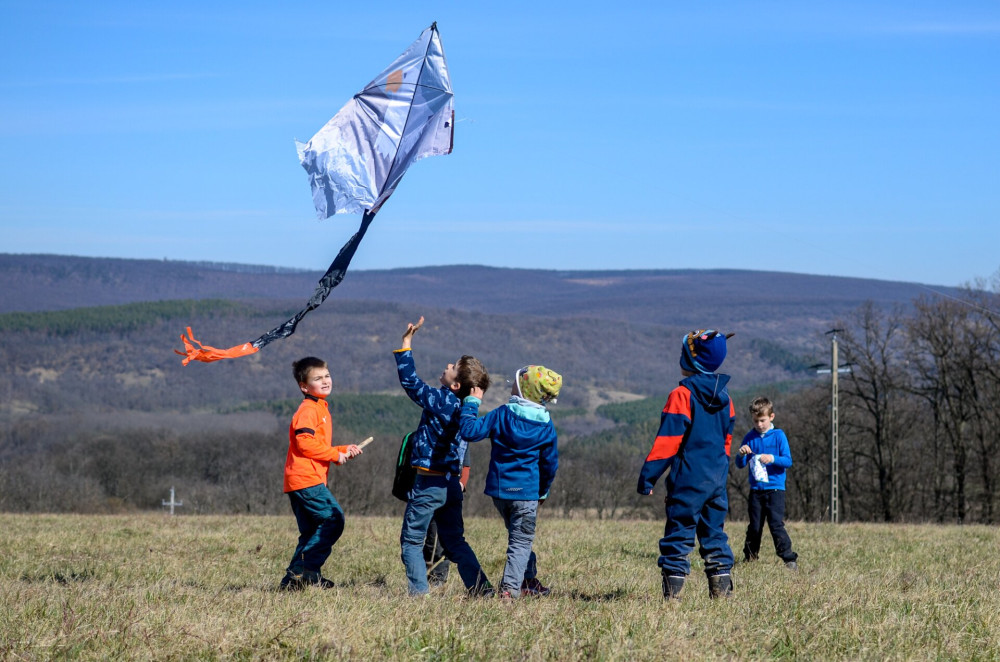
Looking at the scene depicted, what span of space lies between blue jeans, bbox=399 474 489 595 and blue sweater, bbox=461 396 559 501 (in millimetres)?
418

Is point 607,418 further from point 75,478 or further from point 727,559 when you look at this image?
point 727,559

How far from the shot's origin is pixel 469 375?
7.59 m

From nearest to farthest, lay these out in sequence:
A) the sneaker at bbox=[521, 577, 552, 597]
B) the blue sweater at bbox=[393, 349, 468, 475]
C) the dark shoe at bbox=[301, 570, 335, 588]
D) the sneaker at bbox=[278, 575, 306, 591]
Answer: the blue sweater at bbox=[393, 349, 468, 475]
the sneaker at bbox=[521, 577, 552, 597]
the sneaker at bbox=[278, 575, 306, 591]
the dark shoe at bbox=[301, 570, 335, 588]

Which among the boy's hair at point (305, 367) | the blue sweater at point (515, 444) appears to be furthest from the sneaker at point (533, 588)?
the boy's hair at point (305, 367)

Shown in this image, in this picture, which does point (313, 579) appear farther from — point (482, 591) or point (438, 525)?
point (482, 591)

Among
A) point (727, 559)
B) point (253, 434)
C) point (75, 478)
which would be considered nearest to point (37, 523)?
point (727, 559)

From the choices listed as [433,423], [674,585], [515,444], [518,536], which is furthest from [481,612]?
[433,423]

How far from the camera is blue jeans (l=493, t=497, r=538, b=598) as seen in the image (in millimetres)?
7273

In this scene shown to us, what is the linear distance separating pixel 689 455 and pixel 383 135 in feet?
11.2

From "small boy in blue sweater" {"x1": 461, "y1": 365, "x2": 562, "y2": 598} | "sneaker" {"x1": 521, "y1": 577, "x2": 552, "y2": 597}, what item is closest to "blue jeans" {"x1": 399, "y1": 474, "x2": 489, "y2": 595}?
"sneaker" {"x1": 521, "y1": 577, "x2": 552, "y2": 597}

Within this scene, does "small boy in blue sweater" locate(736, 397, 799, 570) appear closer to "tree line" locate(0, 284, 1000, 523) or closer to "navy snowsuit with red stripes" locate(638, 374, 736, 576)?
"navy snowsuit with red stripes" locate(638, 374, 736, 576)

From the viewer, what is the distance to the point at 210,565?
934 centimetres

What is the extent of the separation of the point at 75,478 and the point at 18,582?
84.7m

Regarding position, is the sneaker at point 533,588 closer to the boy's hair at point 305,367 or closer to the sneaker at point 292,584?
the sneaker at point 292,584
